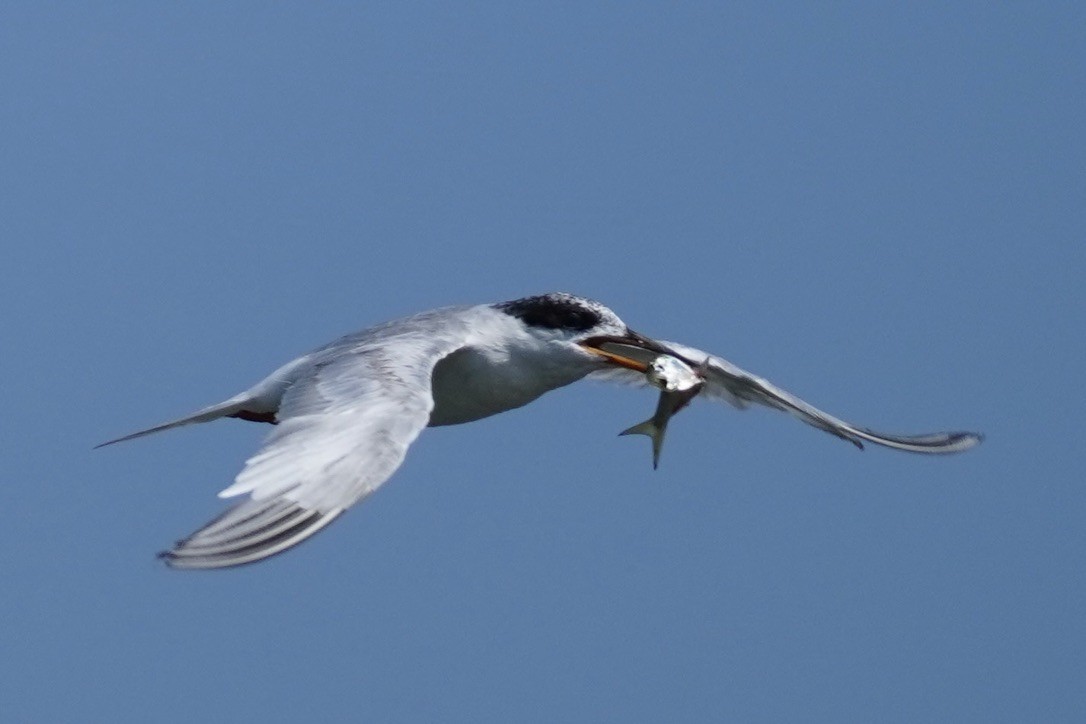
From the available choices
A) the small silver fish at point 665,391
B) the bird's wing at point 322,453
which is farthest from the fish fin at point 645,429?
the bird's wing at point 322,453

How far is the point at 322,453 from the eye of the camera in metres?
7.26

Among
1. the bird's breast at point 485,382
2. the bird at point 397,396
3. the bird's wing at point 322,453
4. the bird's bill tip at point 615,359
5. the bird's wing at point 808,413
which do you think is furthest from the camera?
the bird's wing at point 808,413

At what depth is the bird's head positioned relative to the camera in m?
9.81

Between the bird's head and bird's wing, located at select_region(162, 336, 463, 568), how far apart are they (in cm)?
119

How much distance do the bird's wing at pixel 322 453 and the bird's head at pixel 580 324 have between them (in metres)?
1.19

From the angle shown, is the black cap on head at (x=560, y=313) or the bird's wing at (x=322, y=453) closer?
the bird's wing at (x=322, y=453)

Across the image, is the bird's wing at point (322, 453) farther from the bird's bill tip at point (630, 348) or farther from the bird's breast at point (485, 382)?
the bird's bill tip at point (630, 348)

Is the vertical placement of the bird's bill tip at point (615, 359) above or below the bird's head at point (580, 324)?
below

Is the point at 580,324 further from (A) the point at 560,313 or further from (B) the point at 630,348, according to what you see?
(B) the point at 630,348

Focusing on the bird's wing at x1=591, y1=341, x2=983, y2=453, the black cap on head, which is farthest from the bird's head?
the bird's wing at x1=591, y1=341, x2=983, y2=453

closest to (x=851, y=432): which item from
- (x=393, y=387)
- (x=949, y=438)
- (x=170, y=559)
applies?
(x=949, y=438)

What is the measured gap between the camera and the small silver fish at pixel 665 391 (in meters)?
9.72

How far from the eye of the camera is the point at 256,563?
252 inches

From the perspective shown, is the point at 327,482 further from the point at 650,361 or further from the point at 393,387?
the point at 650,361
